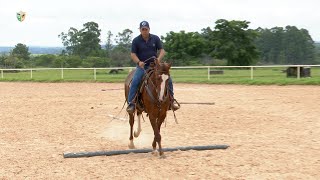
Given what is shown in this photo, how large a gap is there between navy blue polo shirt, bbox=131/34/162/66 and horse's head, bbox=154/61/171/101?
806 millimetres

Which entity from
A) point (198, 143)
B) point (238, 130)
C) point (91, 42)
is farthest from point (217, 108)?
point (91, 42)

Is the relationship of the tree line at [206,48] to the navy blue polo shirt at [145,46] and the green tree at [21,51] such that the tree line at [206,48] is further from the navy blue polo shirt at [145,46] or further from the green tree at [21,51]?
the navy blue polo shirt at [145,46]

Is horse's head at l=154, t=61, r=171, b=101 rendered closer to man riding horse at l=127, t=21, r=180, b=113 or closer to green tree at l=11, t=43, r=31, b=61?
man riding horse at l=127, t=21, r=180, b=113

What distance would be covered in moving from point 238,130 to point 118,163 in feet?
13.1

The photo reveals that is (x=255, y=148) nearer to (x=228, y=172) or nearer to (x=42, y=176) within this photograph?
(x=228, y=172)

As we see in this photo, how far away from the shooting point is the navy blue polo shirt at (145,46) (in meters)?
8.16

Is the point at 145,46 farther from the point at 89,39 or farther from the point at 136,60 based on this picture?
the point at 89,39

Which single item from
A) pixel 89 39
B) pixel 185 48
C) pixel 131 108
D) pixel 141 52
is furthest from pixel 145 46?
pixel 89 39

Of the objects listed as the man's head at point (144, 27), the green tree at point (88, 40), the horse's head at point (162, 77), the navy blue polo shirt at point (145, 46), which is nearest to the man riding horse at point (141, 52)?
the navy blue polo shirt at point (145, 46)

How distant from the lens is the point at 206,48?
50.9 m

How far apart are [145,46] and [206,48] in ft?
142

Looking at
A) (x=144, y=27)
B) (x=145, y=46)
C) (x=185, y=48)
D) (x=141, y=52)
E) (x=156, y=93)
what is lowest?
(x=156, y=93)

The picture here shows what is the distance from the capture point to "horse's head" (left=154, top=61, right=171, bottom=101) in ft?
24.1

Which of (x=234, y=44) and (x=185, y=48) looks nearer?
(x=234, y=44)
